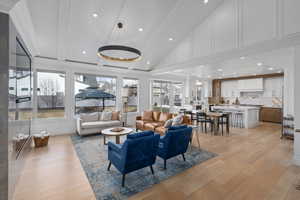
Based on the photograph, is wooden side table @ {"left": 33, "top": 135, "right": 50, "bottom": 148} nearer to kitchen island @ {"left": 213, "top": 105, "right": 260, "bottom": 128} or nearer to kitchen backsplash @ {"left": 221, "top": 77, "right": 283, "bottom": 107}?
kitchen island @ {"left": 213, "top": 105, "right": 260, "bottom": 128}

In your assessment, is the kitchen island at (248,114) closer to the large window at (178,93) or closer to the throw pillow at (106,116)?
the large window at (178,93)

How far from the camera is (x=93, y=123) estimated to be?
527cm

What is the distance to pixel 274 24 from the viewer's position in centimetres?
344

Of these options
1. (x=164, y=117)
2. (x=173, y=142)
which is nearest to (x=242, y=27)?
(x=164, y=117)

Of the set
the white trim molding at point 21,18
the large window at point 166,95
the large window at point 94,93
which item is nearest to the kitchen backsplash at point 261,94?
the large window at point 166,95

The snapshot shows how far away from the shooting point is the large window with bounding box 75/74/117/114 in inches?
237

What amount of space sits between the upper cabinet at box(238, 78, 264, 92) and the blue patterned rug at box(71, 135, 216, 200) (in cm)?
746

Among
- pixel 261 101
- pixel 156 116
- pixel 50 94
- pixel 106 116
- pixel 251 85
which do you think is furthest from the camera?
pixel 251 85

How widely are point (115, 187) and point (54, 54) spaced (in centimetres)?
497

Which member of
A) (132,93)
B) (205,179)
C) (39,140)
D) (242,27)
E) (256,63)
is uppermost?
(242,27)

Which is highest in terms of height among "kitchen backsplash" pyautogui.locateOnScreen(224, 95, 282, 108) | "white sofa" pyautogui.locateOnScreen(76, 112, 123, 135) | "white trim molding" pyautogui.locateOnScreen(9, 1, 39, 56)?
"white trim molding" pyautogui.locateOnScreen(9, 1, 39, 56)

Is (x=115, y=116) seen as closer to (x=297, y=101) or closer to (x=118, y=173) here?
(x=118, y=173)

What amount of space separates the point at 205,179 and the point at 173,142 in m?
0.86

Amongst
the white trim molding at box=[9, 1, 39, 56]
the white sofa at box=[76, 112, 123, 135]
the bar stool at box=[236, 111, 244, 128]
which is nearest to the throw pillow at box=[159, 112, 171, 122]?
the white sofa at box=[76, 112, 123, 135]
